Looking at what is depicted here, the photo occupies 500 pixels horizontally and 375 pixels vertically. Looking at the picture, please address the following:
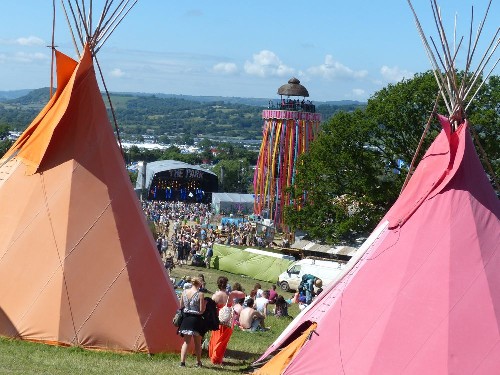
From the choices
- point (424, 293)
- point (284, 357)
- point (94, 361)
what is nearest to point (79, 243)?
point (94, 361)

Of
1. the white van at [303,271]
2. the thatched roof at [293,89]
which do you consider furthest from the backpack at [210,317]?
the thatched roof at [293,89]

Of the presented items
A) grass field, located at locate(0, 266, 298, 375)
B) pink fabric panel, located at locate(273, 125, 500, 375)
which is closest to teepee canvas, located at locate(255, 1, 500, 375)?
pink fabric panel, located at locate(273, 125, 500, 375)

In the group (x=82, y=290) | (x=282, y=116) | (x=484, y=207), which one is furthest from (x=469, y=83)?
(x=282, y=116)

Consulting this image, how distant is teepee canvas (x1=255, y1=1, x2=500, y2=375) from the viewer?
39.2 ft

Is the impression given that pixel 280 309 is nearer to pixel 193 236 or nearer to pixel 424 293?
pixel 424 293

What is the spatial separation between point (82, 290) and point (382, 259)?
4.66 metres

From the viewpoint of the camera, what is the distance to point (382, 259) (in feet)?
44.0

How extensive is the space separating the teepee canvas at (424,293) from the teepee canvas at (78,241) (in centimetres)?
228

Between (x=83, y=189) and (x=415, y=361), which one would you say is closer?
(x=415, y=361)

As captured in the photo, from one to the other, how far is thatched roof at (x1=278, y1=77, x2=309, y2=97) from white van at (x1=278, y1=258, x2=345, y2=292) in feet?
148

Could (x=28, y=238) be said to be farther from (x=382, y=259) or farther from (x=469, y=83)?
(x=469, y=83)

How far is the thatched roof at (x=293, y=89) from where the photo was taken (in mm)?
79750

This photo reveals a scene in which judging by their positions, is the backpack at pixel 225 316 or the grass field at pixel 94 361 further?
the backpack at pixel 225 316

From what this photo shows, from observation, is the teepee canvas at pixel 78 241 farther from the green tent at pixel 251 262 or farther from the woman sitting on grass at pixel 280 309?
the green tent at pixel 251 262
